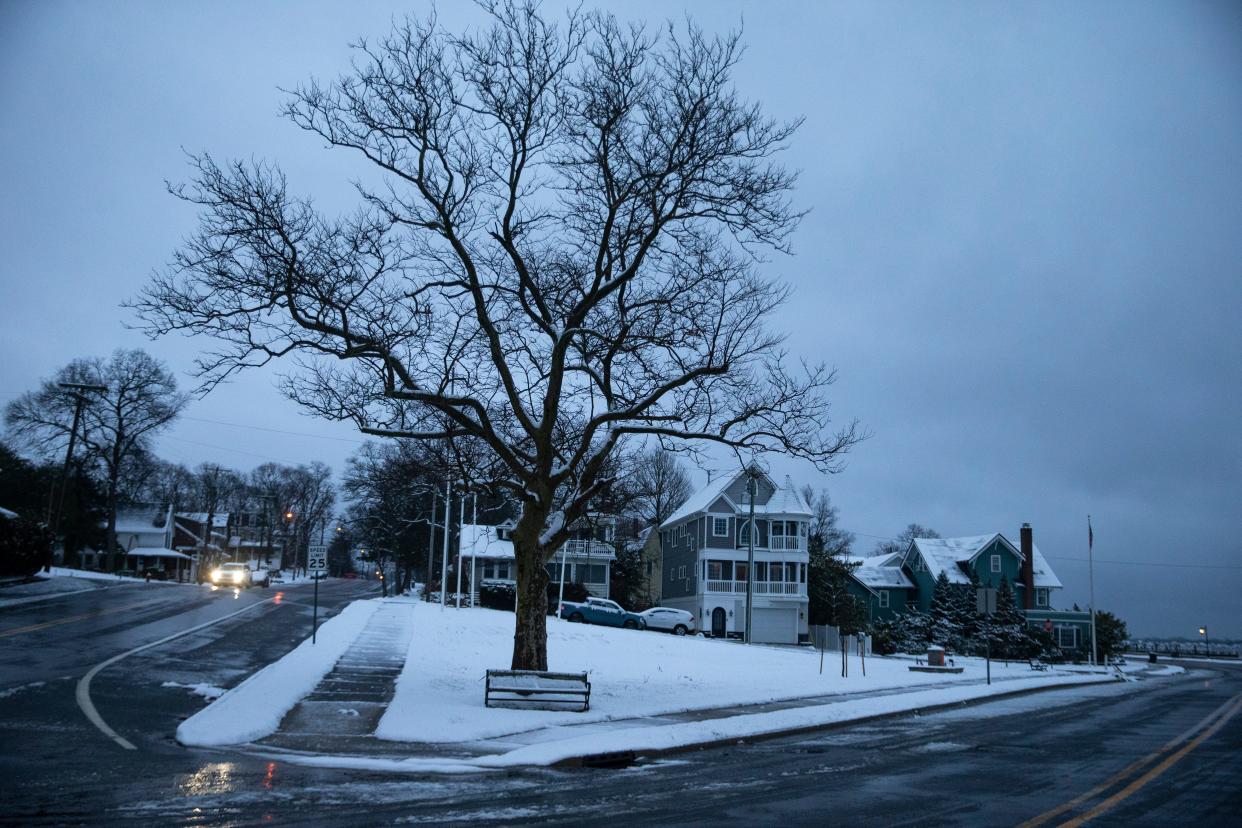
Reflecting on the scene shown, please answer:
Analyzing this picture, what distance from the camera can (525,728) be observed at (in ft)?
48.5

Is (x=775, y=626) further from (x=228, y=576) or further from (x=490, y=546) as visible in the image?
(x=228, y=576)

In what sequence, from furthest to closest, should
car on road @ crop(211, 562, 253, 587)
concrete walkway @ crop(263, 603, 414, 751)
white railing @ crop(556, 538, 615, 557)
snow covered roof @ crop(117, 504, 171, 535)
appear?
1. snow covered roof @ crop(117, 504, 171, 535)
2. white railing @ crop(556, 538, 615, 557)
3. car on road @ crop(211, 562, 253, 587)
4. concrete walkway @ crop(263, 603, 414, 751)

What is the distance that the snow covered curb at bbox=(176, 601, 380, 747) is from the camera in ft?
41.0

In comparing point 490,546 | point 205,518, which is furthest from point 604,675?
point 205,518

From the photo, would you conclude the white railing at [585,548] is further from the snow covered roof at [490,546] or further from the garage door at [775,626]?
the garage door at [775,626]

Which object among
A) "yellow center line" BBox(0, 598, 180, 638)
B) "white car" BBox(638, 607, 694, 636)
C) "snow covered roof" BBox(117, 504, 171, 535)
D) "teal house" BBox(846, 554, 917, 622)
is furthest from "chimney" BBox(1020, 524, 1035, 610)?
"snow covered roof" BBox(117, 504, 171, 535)

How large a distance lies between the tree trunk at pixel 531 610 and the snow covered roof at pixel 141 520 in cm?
8633

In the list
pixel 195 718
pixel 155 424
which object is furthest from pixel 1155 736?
pixel 155 424

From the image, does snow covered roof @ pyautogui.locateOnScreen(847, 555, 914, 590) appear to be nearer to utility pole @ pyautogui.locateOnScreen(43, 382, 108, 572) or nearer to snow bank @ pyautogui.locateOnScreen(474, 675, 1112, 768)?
snow bank @ pyautogui.locateOnScreen(474, 675, 1112, 768)

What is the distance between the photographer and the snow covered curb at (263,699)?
41.0ft

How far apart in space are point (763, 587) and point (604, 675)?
37588 mm

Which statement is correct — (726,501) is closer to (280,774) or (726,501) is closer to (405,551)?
(405,551)

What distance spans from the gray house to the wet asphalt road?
136 feet

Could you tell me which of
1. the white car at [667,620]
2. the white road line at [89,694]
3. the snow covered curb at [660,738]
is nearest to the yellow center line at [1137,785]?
the snow covered curb at [660,738]
